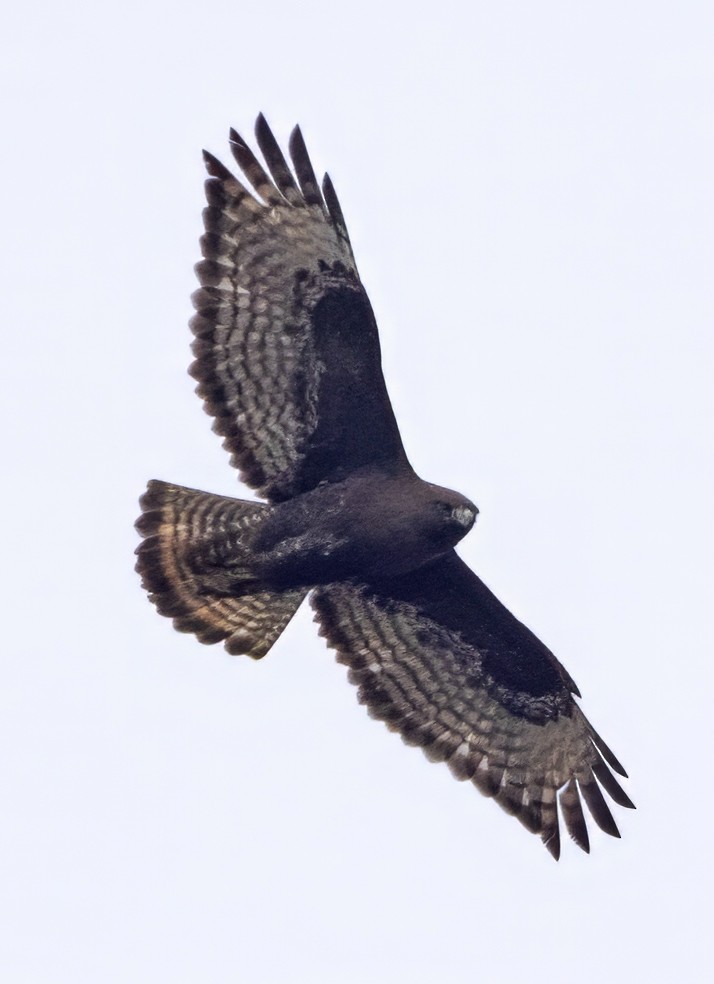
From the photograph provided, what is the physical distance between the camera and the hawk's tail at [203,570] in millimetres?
12086

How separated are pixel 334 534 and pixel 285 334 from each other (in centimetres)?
140

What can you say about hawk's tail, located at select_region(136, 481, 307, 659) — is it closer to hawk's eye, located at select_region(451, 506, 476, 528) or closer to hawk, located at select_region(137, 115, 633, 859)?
hawk, located at select_region(137, 115, 633, 859)

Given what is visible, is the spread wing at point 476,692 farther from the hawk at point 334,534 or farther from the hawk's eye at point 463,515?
the hawk's eye at point 463,515

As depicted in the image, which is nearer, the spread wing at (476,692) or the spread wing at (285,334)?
the spread wing at (285,334)

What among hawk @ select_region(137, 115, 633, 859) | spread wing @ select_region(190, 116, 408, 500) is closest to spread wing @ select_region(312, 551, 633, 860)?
hawk @ select_region(137, 115, 633, 859)

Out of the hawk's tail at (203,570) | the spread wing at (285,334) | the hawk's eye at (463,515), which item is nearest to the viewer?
the spread wing at (285,334)

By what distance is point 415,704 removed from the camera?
1283 cm

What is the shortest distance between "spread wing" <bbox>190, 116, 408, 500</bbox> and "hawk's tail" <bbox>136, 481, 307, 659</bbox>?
0.37m

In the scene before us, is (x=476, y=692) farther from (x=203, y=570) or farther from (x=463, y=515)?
(x=203, y=570)

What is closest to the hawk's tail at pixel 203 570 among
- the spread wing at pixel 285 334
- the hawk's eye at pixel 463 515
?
the spread wing at pixel 285 334

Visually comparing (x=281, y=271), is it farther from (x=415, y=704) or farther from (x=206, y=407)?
(x=415, y=704)

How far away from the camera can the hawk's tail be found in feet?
39.7

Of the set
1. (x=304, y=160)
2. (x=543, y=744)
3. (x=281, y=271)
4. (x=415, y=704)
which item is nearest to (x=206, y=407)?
(x=281, y=271)

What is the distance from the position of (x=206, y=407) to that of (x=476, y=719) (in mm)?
3094
